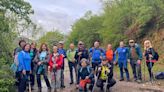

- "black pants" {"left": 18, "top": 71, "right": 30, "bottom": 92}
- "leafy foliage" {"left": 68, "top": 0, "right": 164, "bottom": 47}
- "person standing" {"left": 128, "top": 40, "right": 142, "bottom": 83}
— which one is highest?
"leafy foliage" {"left": 68, "top": 0, "right": 164, "bottom": 47}

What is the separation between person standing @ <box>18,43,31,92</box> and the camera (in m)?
13.1

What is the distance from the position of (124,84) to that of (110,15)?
55.9ft

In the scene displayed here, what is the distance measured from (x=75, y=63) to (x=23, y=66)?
2.66 m

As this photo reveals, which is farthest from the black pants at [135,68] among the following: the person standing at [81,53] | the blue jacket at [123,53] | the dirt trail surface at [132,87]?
the person standing at [81,53]

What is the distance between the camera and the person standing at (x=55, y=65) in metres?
14.1

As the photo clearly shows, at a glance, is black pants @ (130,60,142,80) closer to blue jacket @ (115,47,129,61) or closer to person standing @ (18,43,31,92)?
blue jacket @ (115,47,129,61)

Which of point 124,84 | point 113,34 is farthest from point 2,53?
point 113,34

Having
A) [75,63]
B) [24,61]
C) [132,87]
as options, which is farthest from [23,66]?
[132,87]

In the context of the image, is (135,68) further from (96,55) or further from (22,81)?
(22,81)

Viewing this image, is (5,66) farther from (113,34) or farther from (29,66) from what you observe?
(113,34)

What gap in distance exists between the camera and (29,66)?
13.4 m

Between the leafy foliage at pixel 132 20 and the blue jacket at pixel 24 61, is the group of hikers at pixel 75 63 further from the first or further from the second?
the leafy foliage at pixel 132 20

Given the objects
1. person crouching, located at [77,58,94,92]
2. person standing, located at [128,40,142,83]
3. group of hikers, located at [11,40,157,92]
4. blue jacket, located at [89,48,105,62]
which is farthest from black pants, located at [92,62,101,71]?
person standing, located at [128,40,142,83]

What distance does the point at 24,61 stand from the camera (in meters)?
13.2
